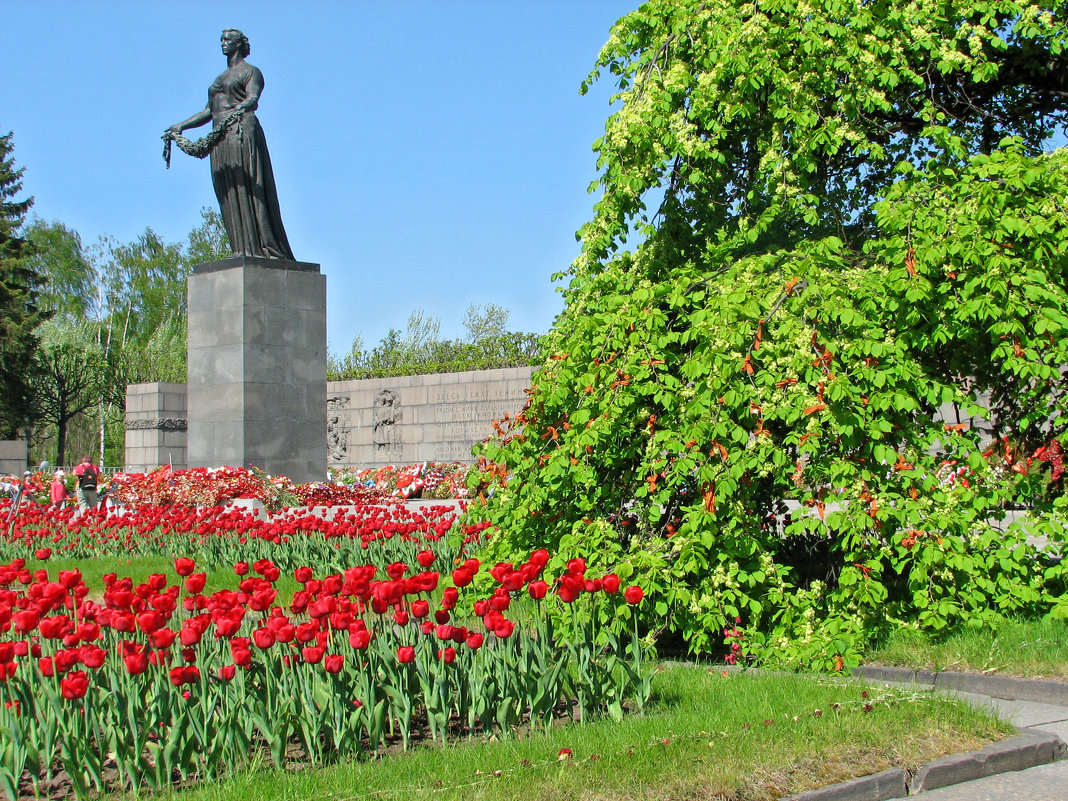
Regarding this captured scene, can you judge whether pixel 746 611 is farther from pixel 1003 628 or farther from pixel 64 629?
pixel 64 629

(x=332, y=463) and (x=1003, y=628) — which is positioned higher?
(x=332, y=463)

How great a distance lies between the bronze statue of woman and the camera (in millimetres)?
16844

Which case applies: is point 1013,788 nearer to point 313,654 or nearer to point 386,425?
point 313,654

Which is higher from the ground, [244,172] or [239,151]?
[239,151]

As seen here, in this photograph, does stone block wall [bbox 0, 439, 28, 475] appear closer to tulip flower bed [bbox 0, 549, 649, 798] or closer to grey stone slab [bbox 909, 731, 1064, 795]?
tulip flower bed [bbox 0, 549, 649, 798]

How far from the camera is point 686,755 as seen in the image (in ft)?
13.5

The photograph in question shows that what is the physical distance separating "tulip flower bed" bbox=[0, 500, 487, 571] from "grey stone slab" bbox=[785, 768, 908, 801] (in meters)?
3.86

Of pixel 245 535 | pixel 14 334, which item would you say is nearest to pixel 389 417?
pixel 245 535

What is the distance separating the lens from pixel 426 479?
23.1 metres

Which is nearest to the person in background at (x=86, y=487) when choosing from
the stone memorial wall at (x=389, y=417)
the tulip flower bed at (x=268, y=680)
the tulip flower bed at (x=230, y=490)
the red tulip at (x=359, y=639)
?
the tulip flower bed at (x=230, y=490)

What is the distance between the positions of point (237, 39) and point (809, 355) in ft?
45.5

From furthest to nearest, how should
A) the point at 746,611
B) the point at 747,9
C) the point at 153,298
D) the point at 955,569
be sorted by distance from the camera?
the point at 153,298 < the point at 747,9 < the point at 746,611 < the point at 955,569

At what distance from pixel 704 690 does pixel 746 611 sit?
1.21 m

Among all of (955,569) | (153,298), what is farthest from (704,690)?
(153,298)
